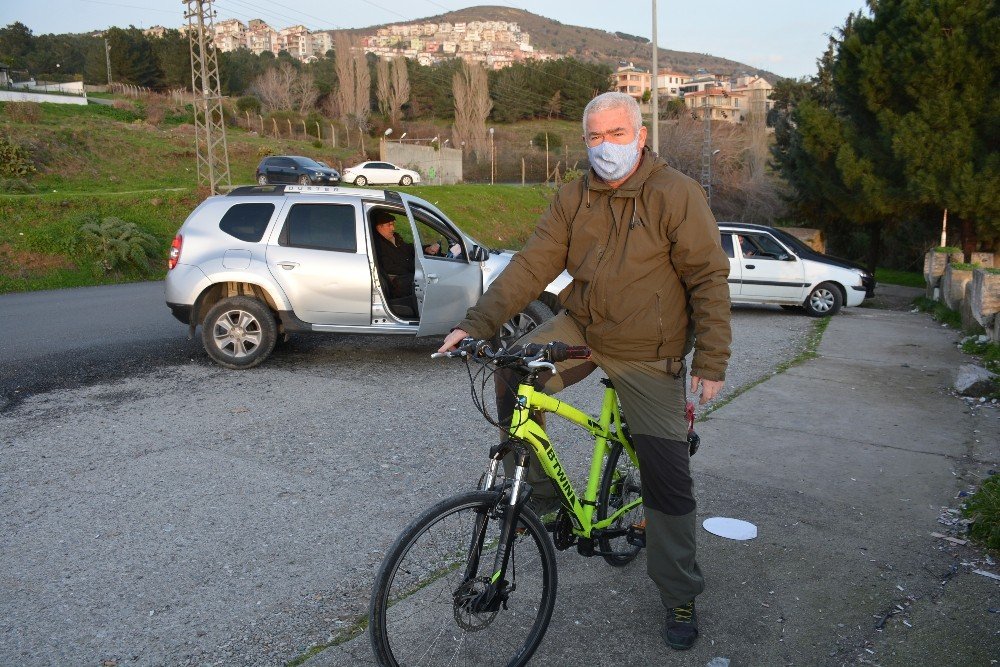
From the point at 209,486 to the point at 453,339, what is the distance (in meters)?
2.82

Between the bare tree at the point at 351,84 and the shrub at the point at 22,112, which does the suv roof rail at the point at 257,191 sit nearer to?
the shrub at the point at 22,112

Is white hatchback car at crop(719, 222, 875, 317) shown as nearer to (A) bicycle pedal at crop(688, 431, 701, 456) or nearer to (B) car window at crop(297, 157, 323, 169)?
(A) bicycle pedal at crop(688, 431, 701, 456)

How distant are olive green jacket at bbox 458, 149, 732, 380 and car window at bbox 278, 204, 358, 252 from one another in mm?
A: 5520

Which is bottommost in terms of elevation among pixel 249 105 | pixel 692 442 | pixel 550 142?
pixel 692 442

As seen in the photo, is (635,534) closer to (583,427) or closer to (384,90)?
(583,427)

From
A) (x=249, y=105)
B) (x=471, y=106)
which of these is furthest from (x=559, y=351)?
(x=249, y=105)

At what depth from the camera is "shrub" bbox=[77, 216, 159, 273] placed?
19.3 m

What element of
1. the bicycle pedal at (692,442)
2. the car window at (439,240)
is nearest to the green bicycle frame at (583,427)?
the bicycle pedal at (692,442)

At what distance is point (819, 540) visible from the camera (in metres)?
4.54

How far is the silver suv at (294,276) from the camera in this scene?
870cm

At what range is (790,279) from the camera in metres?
15.1

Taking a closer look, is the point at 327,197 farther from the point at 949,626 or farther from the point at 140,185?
the point at 140,185

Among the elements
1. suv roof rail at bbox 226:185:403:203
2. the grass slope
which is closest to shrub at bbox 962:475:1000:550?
suv roof rail at bbox 226:185:403:203

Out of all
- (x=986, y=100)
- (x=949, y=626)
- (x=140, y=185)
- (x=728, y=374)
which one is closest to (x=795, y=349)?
(x=728, y=374)
